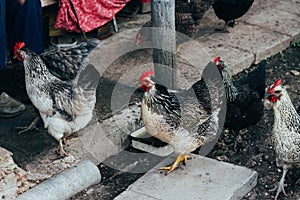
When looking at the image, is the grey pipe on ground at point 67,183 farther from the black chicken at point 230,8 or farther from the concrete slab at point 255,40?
the black chicken at point 230,8

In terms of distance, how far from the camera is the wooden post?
500cm

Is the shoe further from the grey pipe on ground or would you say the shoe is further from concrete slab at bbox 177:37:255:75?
concrete slab at bbox 177:37:255:75

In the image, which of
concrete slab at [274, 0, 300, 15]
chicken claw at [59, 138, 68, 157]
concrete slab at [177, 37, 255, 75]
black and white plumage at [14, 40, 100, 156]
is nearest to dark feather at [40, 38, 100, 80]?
black and white plumage at [14, 40, 100, 156]

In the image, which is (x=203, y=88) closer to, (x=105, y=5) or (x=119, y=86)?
(x=119, y=86)

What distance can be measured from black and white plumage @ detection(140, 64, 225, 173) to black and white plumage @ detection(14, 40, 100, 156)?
55cm

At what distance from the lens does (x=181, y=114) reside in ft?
14.4

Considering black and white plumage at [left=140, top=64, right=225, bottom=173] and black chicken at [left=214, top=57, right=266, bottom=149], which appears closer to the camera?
black and white plumage at [left=140, top=64, right=225, bottom=173]

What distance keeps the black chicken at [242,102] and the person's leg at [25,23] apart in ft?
5.46

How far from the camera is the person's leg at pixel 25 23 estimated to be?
203 inches

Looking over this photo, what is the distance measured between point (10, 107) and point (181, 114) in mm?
1743

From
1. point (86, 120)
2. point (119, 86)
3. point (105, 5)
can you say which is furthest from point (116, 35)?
point (86, 120)

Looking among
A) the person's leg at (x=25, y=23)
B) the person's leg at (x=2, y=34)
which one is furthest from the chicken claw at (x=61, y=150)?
the person's leg at (x=25, y=23)

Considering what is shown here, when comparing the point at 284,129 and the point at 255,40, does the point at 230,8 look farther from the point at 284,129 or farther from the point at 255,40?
the point at 284,129

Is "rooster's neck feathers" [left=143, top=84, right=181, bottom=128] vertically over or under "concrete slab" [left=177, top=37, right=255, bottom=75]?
over
